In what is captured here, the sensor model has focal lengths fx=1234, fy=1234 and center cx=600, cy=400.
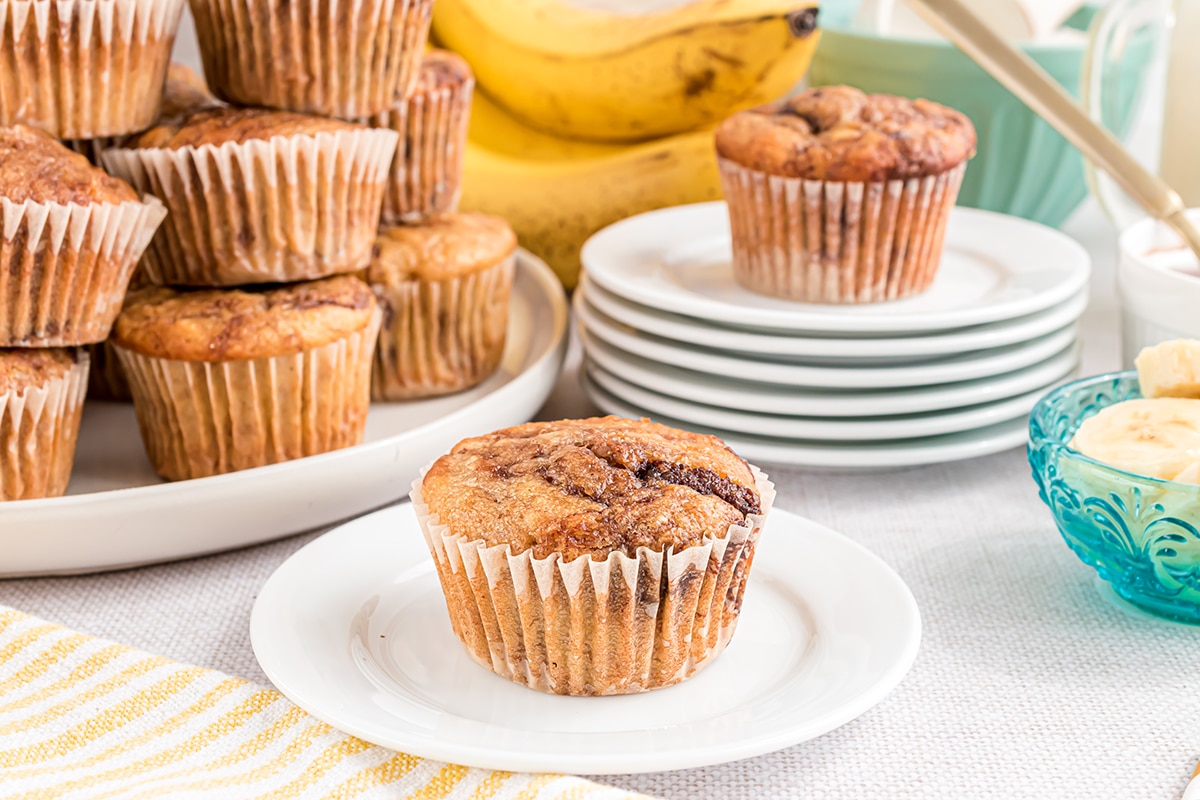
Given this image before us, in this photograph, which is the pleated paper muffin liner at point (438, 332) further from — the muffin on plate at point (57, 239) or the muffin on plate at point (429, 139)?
the muffin on plate at point (57, 239)

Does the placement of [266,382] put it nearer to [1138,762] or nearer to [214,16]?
[214,16]

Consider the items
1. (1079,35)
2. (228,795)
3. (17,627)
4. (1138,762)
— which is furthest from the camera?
(1079,35)

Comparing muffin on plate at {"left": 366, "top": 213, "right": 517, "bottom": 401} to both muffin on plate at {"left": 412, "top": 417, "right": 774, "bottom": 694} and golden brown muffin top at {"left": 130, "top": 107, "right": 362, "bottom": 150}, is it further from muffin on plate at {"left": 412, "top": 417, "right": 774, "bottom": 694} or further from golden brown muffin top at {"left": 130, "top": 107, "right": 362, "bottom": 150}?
muffin on plate at {"left": 412, "top": 417, "right": 774, "bottom": 694}

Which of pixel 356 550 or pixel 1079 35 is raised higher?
pixel 1079 35

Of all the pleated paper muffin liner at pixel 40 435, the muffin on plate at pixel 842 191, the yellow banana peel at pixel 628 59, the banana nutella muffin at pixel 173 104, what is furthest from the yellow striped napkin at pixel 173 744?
the yellow banana peel at pixel 628 59

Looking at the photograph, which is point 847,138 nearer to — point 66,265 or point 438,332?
point 438,332

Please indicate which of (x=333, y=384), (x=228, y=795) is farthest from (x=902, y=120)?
(x=228, y=795)
